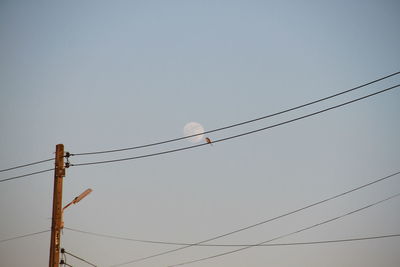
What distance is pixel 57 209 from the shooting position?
1248 cm

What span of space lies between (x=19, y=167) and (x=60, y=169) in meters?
3.64

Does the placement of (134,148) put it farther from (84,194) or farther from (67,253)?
(67,253)

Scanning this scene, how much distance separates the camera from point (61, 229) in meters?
12.6

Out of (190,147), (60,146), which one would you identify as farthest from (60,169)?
(190,147)

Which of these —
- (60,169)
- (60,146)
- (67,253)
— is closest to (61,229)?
(67,253)

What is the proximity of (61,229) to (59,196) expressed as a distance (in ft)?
4.20

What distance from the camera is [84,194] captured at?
13.5m

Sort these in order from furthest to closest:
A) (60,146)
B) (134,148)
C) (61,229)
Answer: (134,148)
(60,146)
(61,229)

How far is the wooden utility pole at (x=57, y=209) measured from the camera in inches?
477

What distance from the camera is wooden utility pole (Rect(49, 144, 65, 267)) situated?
12.1m

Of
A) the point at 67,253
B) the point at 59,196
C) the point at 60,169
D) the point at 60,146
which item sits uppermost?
the point at 60,146

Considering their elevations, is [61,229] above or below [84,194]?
below

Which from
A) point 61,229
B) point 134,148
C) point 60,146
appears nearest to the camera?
point 61,229

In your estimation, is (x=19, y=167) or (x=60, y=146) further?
(x=19, y=167)
